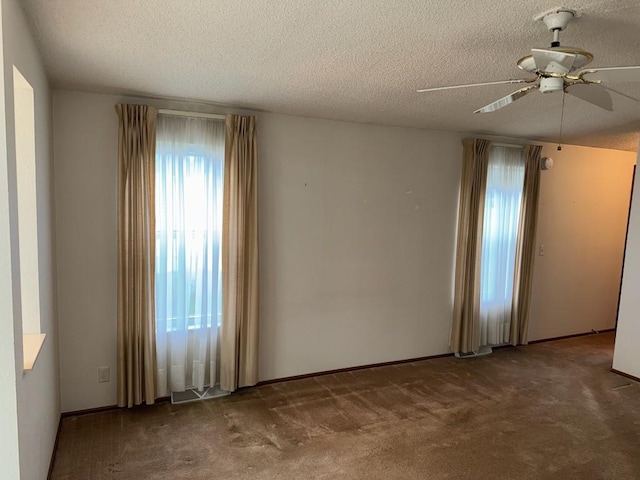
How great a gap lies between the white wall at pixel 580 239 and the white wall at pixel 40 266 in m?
4.92

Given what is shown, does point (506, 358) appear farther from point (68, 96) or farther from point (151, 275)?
point (68, 96)

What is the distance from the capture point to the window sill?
1.87 metres

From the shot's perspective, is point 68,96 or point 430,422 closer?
point 68,96

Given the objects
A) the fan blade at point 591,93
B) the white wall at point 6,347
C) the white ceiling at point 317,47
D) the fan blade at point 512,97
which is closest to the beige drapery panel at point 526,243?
the white ceiling at point 317,47

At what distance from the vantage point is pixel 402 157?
4.23 m

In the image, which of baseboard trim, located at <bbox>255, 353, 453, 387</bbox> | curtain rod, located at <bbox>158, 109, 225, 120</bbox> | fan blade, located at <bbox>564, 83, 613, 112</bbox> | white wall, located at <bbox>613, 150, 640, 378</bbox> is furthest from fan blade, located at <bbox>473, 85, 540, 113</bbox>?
white wall, located at <bbox>613, 150, 640, 378</bbox>

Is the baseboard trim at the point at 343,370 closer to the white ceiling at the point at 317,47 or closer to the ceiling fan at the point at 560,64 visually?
the white ceiling at the point at 317,47

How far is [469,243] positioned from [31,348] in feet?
12.8

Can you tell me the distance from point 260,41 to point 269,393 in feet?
9.21

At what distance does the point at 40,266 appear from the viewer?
2.29 m

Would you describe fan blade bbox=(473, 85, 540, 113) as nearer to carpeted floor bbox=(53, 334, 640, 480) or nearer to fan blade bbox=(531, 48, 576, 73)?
fan blade bbox=(531, 48, 576, 73)

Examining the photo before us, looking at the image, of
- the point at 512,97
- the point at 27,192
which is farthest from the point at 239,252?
the point at 512,97

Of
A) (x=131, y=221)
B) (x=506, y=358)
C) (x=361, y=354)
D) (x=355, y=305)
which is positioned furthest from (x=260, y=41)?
(x=506, y=358)

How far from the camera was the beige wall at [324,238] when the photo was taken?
122 inches
